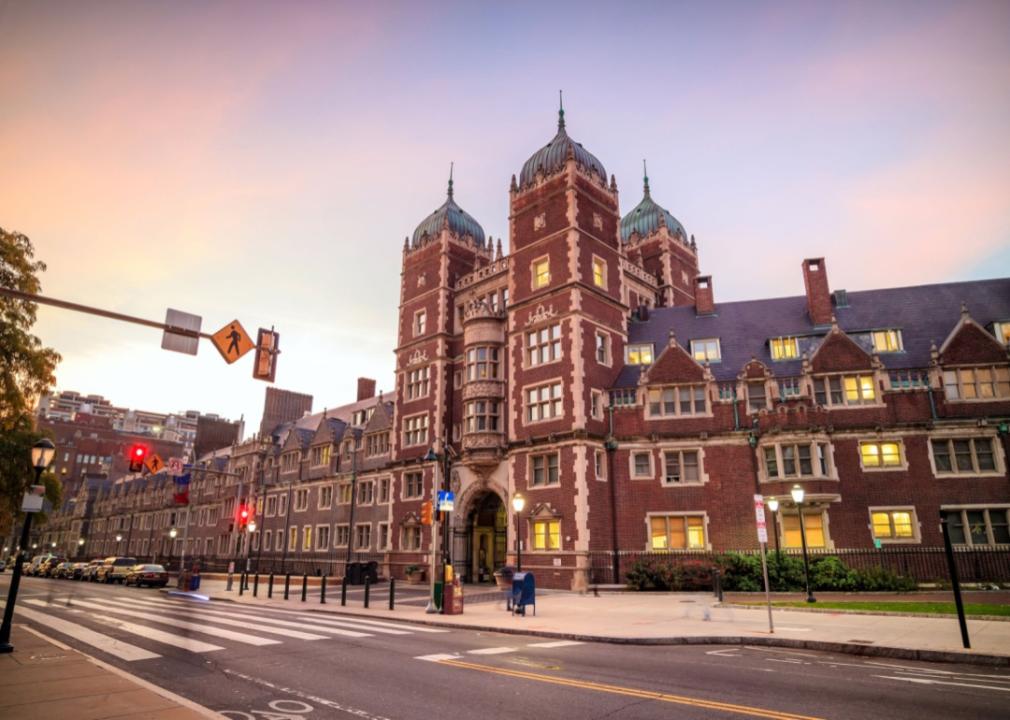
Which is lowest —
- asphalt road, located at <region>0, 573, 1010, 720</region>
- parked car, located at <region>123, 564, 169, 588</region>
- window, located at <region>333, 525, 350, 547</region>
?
parked car, located at <region>123, 564, 169, 588</region>

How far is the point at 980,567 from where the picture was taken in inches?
995

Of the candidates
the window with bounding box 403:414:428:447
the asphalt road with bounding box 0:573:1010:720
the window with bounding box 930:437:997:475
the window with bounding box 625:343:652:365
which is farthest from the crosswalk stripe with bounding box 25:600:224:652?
the window with bounding box 930:437:997:475

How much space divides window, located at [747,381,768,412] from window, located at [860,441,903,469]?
474cm

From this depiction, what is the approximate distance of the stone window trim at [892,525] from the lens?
2691cm

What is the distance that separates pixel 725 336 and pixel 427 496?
2115cm

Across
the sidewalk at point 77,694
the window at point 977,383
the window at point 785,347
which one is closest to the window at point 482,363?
the window at point 785,347

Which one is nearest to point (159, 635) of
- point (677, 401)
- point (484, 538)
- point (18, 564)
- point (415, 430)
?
point (18, 564)

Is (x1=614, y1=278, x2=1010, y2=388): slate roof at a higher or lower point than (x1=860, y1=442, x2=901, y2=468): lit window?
higher

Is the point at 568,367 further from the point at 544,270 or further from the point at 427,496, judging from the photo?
the point at 427,496

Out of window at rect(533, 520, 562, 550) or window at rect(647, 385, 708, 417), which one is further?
window at rect(647, 385, 708, 417)

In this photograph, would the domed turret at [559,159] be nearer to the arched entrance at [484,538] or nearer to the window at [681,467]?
the window at [681,467]

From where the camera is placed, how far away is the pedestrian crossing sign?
11.4 meters

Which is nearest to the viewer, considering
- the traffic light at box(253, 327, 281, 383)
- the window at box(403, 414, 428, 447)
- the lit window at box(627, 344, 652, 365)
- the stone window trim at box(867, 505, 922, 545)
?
the traffic light at box(253, 327, 281, 383)

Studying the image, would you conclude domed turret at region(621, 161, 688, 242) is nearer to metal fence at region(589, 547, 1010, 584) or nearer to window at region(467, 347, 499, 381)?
window at region(467, 347, 499, 381)
